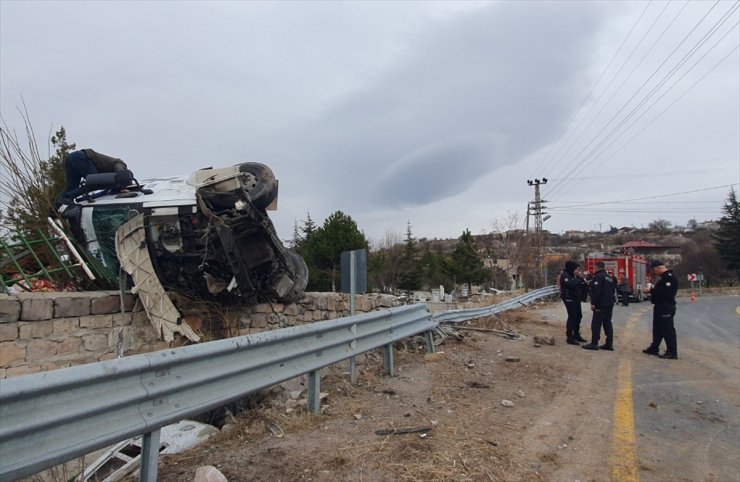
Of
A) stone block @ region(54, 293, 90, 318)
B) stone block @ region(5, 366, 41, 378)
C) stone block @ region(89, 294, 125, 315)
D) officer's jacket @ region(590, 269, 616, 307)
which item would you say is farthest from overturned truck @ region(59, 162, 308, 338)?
officer's jacket @ region(590, 269, 616, 307)

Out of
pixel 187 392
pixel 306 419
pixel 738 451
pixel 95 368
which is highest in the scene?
pixel 95 368

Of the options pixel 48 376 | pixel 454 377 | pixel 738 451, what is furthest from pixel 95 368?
pixel 738 451

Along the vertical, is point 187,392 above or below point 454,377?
above

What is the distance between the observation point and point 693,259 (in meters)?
58.4

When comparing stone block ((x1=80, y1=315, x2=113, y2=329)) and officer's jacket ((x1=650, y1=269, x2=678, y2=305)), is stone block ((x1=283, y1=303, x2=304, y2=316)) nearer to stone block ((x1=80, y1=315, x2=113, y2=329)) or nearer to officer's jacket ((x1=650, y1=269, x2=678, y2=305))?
stone block ((x1=80, y1=315, x2=113, y2=329))

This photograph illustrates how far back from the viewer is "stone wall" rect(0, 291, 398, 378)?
17.0ft

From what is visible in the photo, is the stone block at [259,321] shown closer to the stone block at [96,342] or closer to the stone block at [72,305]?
the stone block at [96,342]

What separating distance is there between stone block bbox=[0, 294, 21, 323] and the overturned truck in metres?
1.16

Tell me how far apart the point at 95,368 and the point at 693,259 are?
69247 millimetres

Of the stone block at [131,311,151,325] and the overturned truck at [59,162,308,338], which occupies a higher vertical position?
the overturned truck at [59,162,308,338]

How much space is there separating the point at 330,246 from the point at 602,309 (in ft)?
95.2

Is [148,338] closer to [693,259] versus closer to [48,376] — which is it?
[48,376]

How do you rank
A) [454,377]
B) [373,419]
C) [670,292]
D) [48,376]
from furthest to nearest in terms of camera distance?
[670,292] < [454,377] < [373,419] < [48,376]

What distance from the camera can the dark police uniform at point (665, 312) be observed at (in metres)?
8.16
